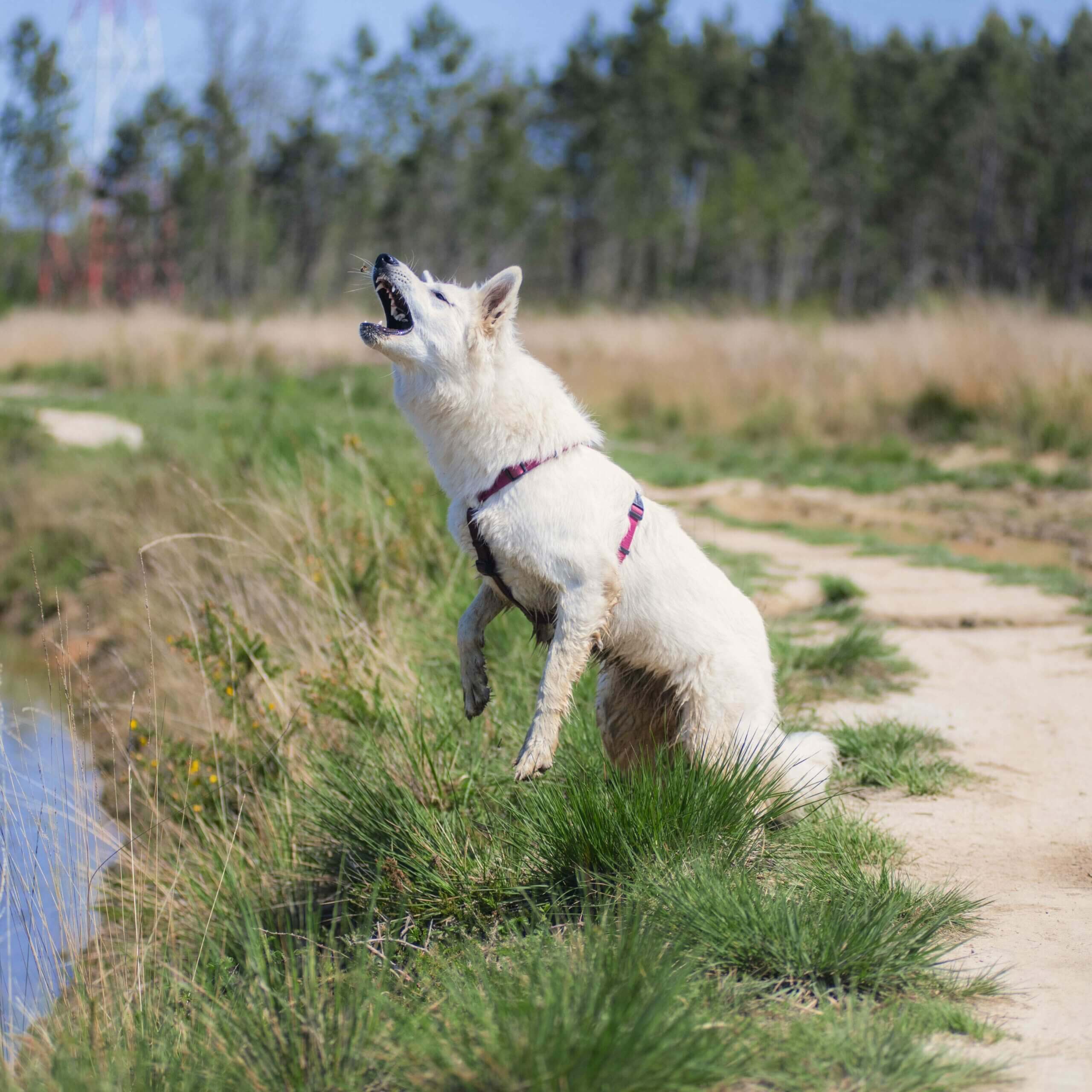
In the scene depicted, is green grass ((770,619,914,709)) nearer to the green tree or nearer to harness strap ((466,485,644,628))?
harness strap ((466,485,644,628))

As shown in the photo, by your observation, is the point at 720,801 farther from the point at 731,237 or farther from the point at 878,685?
the point at 731,237

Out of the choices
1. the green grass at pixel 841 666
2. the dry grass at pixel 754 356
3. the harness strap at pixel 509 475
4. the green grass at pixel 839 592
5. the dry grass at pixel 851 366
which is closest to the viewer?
the harness strap at pixel 509 475

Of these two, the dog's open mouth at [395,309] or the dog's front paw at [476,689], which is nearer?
the dog's open mouth at [395,309]

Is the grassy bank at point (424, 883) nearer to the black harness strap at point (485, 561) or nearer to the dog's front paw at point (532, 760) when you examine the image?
the dog's front paw at point (532, 760)

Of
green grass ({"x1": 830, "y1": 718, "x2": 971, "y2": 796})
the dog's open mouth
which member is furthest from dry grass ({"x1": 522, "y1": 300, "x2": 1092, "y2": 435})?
the dog's open mouth

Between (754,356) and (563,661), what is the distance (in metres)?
14.6

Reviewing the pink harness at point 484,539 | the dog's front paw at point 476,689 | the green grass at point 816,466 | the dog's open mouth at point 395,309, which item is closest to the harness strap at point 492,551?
the pink harness at point 484,539

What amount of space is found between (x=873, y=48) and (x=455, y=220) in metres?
24.7

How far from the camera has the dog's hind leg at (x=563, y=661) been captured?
3.33 meters

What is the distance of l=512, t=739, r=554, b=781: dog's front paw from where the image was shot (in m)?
3.29

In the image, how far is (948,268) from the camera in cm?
4747

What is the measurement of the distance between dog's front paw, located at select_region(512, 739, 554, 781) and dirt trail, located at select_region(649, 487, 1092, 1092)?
127cm

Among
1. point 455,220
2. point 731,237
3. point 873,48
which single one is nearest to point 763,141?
point 731,237

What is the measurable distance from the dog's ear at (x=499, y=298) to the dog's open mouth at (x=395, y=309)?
24 centimetres
